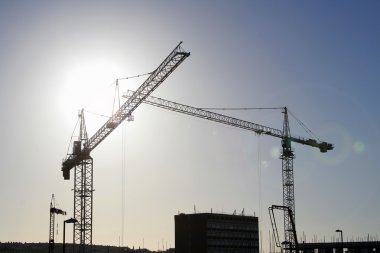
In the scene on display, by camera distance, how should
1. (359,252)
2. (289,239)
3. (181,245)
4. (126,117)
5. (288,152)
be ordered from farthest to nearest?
(359,252) → (181,245) → (288,152) → (289,239) → (126,117)

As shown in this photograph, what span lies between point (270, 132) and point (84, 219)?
2546 inches

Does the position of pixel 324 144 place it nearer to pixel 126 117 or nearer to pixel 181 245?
pixel 181 245

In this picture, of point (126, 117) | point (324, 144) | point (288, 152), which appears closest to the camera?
point (126, 117)

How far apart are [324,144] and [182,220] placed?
49.8 m

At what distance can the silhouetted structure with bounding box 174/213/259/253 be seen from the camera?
171375mm

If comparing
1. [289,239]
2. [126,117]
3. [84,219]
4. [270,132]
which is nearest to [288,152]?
[270,132]

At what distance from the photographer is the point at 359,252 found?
19775 centimetres

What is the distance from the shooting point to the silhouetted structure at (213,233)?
17138cm

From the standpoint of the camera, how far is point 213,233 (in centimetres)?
17262

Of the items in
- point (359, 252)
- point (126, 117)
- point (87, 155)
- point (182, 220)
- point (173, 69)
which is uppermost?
point (173, 69)

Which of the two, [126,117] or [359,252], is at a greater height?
[126,117]

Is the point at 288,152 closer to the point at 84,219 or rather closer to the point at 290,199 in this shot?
the point at 290,199

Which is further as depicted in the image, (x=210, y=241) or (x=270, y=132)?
(x=210, y=241)

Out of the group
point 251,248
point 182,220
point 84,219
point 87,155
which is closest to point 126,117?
point 87,155
